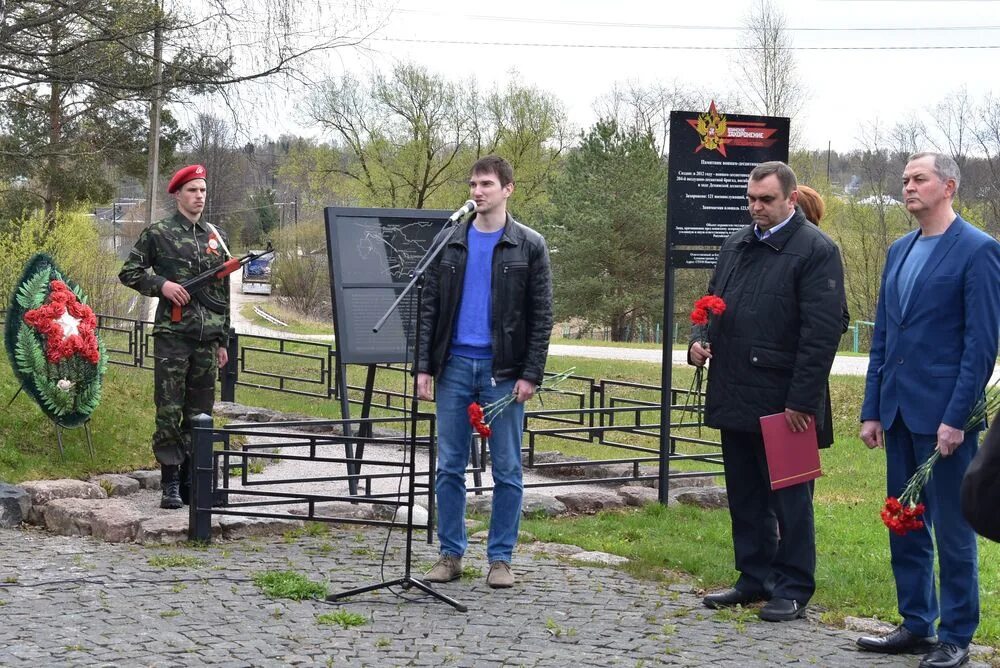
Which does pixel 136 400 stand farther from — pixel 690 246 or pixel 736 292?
pixel 736 292

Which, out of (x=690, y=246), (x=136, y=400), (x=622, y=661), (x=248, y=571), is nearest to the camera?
(x=622, y=661)

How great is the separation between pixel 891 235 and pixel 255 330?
25.5 m

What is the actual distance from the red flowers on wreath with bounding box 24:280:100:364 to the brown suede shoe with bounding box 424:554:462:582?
4.38 m

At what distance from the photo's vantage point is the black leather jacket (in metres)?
6.23

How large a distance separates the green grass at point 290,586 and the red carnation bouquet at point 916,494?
2.68 m

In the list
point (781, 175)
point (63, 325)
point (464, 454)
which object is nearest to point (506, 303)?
point (464, 454)

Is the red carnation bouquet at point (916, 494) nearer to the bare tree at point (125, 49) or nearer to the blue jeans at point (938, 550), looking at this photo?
the blue jeans at point (938, 550)

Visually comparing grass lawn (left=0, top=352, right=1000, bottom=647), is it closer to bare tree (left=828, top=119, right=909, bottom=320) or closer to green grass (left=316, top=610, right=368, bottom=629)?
green grass (left=316, top=610, right=368, bottom=629)

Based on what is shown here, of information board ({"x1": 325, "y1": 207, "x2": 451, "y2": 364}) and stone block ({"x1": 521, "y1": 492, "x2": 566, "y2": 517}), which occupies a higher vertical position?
information board ({"x1": 325, "y1": 207, "x2": 451, "y2": 364})

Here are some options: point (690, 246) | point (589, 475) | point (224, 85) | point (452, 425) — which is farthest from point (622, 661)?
point (224, 85)

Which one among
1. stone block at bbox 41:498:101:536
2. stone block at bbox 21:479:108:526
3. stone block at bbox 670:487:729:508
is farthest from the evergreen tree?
stone block at bbox 41:498:101:536

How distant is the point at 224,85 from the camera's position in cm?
1090

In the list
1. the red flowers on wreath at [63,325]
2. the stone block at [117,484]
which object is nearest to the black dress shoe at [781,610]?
the stone block at [117,484]

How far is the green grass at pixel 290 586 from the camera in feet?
19.5
